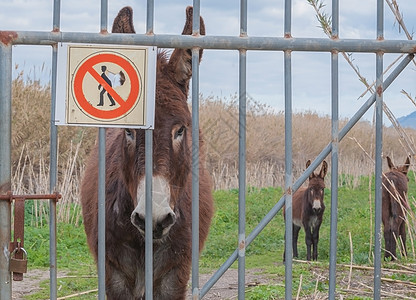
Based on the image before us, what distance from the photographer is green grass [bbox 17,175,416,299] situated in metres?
6.73

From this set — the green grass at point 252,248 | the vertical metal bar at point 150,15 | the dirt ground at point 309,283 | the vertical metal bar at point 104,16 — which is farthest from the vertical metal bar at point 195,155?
the dirt ground at point 309,283

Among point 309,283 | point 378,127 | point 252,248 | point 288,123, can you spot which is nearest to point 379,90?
point 378,127

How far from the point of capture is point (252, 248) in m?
10.8

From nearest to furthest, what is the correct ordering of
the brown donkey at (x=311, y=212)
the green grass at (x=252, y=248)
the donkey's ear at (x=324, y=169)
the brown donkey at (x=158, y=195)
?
the brown donkey at (x=158, y=195) → the green grass at (x=252, y=248) → the donkey's ear at (x=324, y=169) → the brown donkey at (x=311, y=212)

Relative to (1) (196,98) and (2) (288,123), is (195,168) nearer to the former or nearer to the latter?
(1) (196,98)

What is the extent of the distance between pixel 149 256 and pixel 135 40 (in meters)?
0.98

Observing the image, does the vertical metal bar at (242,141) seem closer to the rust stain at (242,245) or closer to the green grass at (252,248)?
the rust stain at (242,245)

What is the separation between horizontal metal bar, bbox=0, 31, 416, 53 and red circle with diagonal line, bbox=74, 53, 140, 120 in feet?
0.25

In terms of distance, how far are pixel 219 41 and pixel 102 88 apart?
57 cm

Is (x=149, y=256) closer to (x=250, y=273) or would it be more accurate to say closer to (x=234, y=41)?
(x=234, y=41)

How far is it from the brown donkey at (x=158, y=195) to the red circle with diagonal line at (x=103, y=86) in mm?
531

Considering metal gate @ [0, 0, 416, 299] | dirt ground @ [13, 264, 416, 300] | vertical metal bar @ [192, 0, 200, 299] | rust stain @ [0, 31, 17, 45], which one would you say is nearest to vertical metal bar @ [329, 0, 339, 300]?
metal gate @ [0, 0, 416, 299]

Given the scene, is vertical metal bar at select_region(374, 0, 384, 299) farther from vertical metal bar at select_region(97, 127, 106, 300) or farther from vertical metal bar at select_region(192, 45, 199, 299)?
vertical metal bar at select_region(97, 127, 106, 300)

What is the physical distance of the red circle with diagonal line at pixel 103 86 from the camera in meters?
2.52
